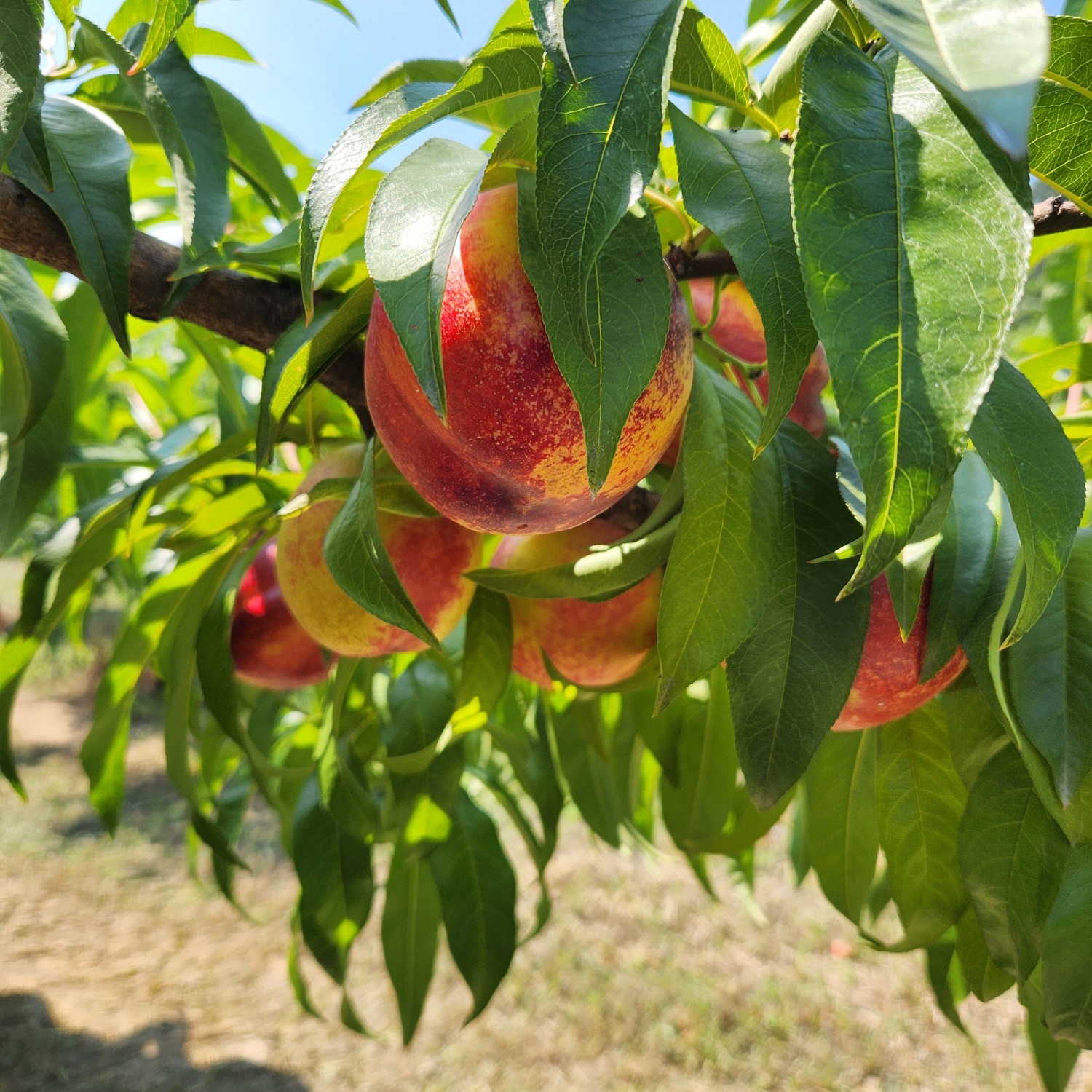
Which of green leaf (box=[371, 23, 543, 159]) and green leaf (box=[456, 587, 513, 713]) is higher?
green leaf (box=[371, 23, 543, 159])

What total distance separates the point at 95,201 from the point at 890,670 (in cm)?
42

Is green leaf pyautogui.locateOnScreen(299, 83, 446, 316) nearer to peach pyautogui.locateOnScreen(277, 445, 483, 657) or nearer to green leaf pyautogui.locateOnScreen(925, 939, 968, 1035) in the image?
peach pyautogui.locateOnScreen(277, 445, 483, 657)

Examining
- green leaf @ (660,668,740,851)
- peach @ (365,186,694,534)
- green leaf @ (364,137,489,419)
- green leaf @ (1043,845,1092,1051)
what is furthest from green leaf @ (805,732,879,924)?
green leaf @ (364,137,489,419)

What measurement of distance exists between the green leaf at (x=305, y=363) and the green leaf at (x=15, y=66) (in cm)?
11

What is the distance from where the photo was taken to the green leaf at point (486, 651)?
1.56 ft

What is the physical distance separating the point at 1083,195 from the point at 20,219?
43cm

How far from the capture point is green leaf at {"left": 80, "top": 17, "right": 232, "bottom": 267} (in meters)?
0.40

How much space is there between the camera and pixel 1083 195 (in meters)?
0.28

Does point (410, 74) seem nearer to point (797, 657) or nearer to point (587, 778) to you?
point (797, 657)

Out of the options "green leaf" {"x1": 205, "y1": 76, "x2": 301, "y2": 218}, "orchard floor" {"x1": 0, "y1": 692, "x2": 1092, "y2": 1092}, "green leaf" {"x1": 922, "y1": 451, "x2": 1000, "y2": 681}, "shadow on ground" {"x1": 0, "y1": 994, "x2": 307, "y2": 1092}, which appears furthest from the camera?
"orchard floor" {"x1": 0, "y1": 692, "x2": 1092, "y2": 1092}

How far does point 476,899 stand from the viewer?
0.73 m

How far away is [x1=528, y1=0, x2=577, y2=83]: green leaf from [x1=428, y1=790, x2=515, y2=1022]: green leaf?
0.58 meters

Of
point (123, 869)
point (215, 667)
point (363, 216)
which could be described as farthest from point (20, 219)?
point (123, 869)

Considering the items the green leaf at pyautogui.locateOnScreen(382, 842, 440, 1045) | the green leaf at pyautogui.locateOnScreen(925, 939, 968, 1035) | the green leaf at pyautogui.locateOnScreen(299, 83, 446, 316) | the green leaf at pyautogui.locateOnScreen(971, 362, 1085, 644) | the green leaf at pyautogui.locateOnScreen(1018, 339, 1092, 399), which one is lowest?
the green leaf at pyautogui.locateOnScreen(382, 842, 440, 1045)
